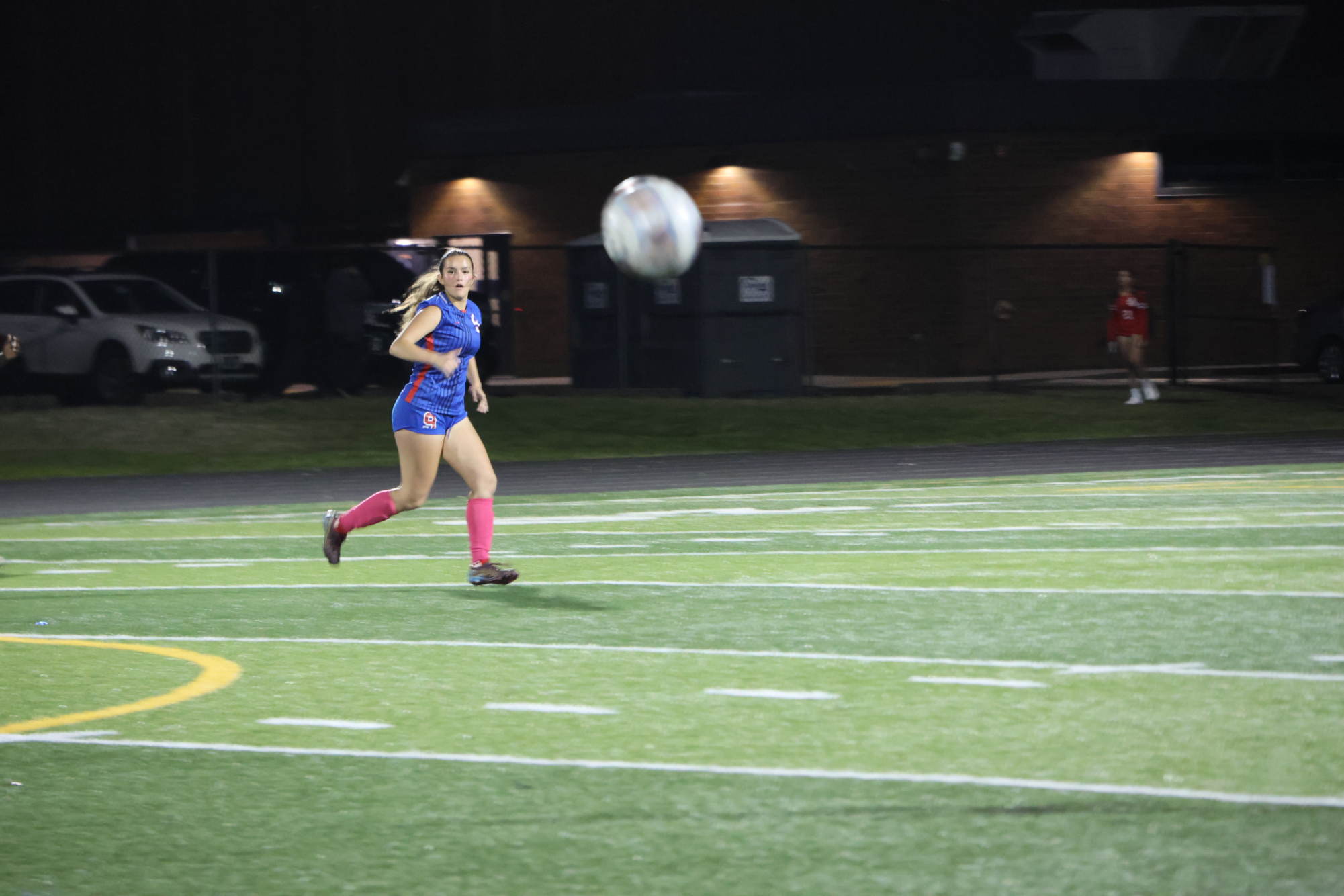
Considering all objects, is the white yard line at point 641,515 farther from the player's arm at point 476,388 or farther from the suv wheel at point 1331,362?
the suv wheel at point 1331,362

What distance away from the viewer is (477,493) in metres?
10.4

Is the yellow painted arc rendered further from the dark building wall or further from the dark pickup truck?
the dark pickup truck

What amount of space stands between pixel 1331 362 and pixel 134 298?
19.7 meters

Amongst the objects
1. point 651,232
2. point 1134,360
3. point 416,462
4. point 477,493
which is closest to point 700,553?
point 477,493

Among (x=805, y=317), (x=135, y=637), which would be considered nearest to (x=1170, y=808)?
(x=135, y=637)

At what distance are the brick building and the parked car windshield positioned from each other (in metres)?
7.26

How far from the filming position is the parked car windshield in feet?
87.0

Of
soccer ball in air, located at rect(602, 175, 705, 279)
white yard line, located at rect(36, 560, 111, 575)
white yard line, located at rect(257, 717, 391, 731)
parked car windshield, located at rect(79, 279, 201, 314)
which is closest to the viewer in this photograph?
white yard line, located at rect(257, 717, 391, 731)

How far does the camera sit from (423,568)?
11.8m

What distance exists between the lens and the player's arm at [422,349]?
9930 millimetres

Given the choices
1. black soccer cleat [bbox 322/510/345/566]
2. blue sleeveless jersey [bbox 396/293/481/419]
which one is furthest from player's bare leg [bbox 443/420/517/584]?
black soccer cleat [bbox 322/510/345/566]

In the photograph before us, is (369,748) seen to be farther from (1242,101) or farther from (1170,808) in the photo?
(1242,101)

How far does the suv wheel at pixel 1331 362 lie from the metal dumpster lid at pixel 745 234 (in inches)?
396

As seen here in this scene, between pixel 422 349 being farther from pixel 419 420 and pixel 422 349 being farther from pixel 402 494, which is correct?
pixel 402 494
